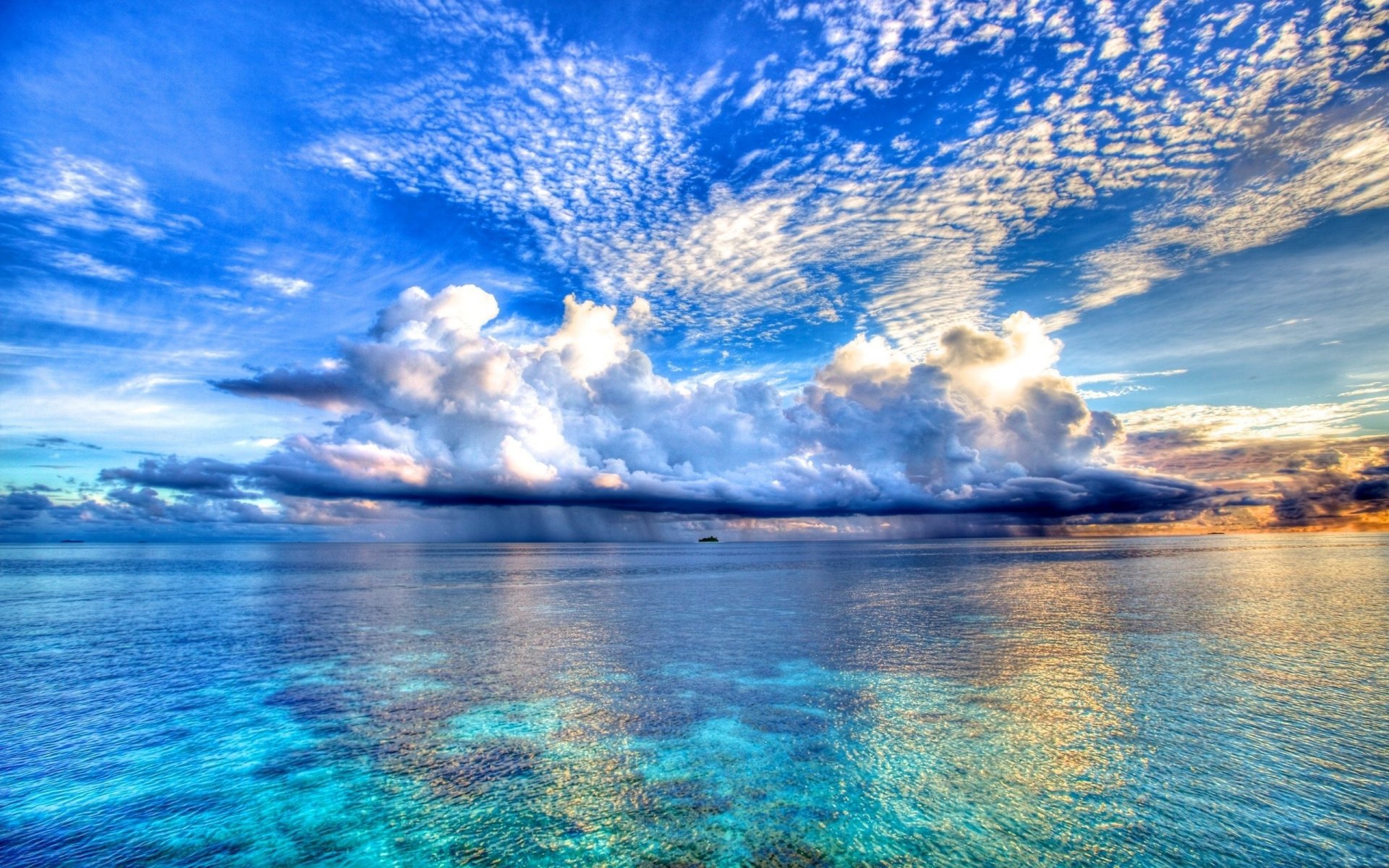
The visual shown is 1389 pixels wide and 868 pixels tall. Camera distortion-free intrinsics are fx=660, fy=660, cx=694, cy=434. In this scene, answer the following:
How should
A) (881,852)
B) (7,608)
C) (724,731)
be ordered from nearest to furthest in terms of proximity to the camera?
(881,852) → (724,731) → (7,608)

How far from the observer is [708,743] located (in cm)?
1989

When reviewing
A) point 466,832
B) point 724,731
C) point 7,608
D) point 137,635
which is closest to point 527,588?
point 137,635

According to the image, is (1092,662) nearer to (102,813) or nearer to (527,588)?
(102,813)

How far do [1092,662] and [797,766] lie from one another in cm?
1976

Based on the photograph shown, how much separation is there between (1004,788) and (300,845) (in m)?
16.1

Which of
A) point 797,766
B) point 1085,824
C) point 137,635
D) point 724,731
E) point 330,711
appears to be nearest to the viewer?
point 1085,824

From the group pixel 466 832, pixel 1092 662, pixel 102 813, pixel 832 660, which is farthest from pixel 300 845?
pixel 1092 662

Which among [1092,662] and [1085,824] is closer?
[1085,824]

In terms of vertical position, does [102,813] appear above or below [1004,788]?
below

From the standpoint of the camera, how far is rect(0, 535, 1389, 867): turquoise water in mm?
13875

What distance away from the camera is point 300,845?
556 inches

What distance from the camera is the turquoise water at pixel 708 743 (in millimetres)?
13875

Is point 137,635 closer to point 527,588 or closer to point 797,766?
point 527,588

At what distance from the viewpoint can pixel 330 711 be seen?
24.4 metres
